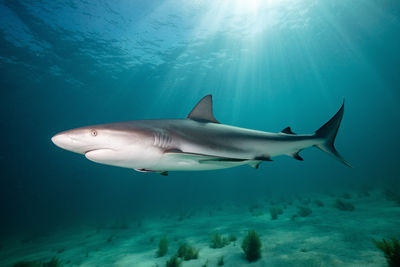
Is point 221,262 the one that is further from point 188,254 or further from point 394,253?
point 394,253

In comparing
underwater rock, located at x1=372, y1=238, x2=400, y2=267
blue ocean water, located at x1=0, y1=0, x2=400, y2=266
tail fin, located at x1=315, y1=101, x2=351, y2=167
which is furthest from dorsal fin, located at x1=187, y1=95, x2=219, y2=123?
blue ocean water, located at x1=0, y1=0, x2=400, y2=266

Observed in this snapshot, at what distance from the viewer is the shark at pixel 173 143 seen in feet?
6.08

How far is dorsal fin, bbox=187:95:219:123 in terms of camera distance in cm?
329

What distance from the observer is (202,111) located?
333cm

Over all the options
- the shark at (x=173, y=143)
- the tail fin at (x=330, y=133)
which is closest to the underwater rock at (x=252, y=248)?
the shark at (x=173, y=143)

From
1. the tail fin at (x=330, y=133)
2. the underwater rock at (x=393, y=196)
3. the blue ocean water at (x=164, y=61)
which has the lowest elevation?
the underwater rock at (x=393, y=196)

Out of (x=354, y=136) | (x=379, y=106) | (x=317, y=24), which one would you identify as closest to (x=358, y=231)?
(x=317, y=24)

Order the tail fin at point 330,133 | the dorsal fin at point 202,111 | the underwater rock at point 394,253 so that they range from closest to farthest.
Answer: the underwater rock at point 394,253 → the dorsal fin at point 202,111 → the tail fin at point 330,133

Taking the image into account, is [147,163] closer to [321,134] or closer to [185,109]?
[321,134]

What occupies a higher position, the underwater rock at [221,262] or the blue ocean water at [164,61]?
the blue ocean water at [164,61]

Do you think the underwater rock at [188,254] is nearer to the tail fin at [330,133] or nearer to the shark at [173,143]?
the shark at [173,143]

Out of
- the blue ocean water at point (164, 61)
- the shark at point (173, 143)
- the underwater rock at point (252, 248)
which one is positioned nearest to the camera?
the shark at point (173, 143)

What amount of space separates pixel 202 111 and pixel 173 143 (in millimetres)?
1218

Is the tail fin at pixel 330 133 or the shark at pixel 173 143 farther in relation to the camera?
the tail fin at pixel 330 133
